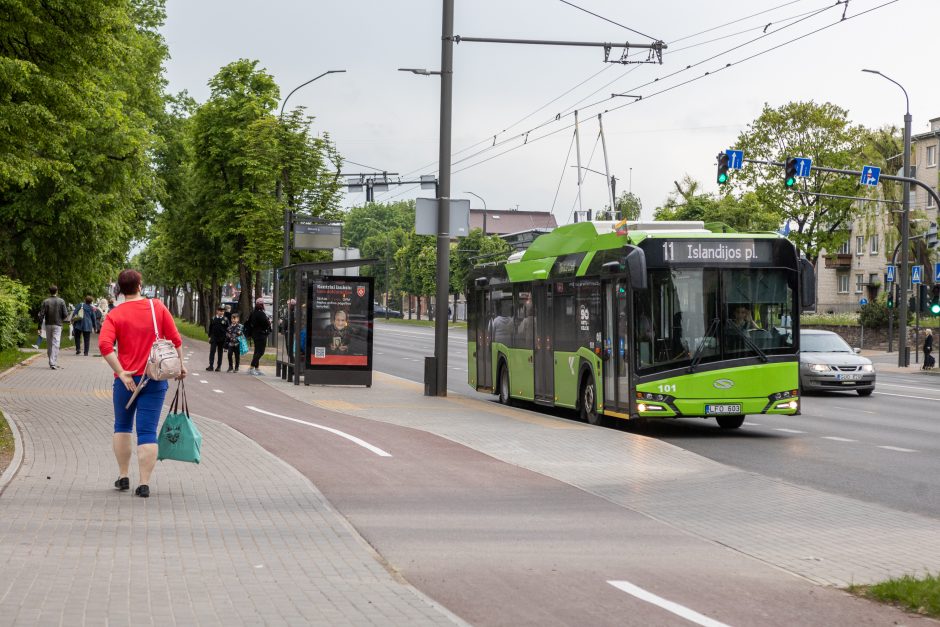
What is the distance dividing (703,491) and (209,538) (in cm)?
502

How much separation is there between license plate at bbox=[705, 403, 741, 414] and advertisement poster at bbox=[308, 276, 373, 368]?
9339 mm

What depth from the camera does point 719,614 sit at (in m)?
6.39

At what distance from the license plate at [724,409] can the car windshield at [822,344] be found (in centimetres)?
1190

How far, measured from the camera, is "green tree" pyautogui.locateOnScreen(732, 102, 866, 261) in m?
64.6

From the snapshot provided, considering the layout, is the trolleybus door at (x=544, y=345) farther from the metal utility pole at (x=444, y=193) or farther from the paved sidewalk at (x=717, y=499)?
the metal utility pole at (x=444, y=193)

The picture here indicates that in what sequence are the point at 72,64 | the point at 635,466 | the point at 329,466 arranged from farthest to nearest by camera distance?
1. the point at 72,64
2. the point at 635,466
3. the point at 329,466

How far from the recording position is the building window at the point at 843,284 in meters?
89.0

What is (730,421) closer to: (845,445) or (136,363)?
(845,445)

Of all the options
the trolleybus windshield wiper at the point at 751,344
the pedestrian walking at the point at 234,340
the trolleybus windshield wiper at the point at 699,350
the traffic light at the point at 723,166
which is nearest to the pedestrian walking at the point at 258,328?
the pedestrian walking at the point at 234,340

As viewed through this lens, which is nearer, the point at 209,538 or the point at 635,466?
the point at 209,538

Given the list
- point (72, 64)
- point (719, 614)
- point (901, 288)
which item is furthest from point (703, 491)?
point (901, 288)

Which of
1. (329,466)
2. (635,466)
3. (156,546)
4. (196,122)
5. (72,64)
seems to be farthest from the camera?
(196,122)

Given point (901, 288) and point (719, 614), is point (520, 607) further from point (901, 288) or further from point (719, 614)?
point (901, 288)

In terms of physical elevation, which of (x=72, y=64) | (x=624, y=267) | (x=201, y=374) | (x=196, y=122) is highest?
(x=196, y=122)
